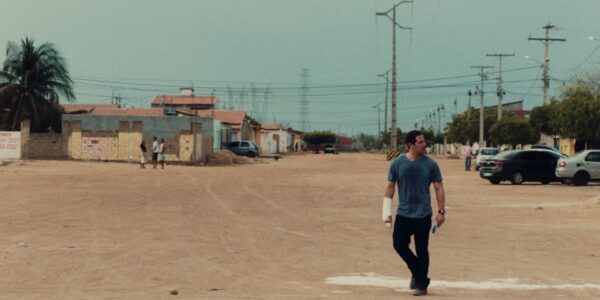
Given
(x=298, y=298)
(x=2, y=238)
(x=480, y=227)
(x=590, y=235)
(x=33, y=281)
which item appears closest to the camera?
(x=298, y=298)

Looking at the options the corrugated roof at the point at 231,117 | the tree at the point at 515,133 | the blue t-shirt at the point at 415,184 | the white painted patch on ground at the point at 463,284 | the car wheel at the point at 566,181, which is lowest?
the white painted patch on ground at the point at 463,284

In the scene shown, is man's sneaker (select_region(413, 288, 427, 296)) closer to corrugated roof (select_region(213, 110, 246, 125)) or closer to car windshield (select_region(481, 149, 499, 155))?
car windshield (select_region(481, 149, 499, 155))

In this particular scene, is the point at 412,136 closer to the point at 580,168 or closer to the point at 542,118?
the point at 580,168

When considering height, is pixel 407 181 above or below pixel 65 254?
above

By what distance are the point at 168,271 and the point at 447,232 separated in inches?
272

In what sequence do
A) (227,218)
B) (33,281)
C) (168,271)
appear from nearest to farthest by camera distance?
(33,281) → (168,271) → (227,218)

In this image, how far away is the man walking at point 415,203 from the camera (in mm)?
9086

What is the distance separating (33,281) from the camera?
9.53 meters

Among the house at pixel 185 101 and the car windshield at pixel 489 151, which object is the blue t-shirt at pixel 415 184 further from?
the house at pixel 185 101

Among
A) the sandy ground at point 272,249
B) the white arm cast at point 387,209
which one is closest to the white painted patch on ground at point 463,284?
the sandy ground at point 272,249

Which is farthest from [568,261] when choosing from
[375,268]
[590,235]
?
[590,235]

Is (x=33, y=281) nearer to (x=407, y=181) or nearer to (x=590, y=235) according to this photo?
(x=407, y=181)

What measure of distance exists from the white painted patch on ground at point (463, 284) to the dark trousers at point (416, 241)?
0.40 metres

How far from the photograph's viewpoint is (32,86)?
234ft
